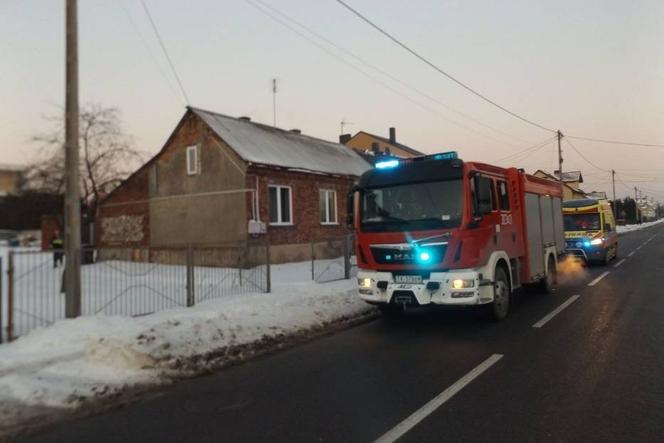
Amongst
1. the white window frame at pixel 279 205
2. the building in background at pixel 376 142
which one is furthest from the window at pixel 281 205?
the building in background at pixel 376 142

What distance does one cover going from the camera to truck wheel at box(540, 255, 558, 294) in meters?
11.7

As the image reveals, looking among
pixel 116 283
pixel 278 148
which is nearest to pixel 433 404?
pixel 116 283

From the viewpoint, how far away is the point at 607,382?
522cm

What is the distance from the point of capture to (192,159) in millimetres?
21359

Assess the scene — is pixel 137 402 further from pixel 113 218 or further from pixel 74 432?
pixel 113 218

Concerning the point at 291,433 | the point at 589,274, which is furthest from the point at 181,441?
the point at 589,274

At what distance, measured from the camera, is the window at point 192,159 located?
21.1 meters

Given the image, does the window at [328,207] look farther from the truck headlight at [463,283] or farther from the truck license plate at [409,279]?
the truck headlight at [463,283]

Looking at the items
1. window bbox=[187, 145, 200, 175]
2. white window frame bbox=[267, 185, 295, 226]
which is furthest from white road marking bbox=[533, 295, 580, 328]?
window bbox=[187, 145, 200, 175]

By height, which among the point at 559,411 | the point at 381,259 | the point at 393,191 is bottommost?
the point at 559,411

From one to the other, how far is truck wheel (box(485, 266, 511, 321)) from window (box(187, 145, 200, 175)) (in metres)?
15.4

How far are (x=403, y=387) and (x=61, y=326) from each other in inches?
199

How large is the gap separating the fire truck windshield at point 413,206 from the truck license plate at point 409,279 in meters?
0.78

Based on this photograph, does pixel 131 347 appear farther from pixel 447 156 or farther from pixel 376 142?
pixel 376 142
